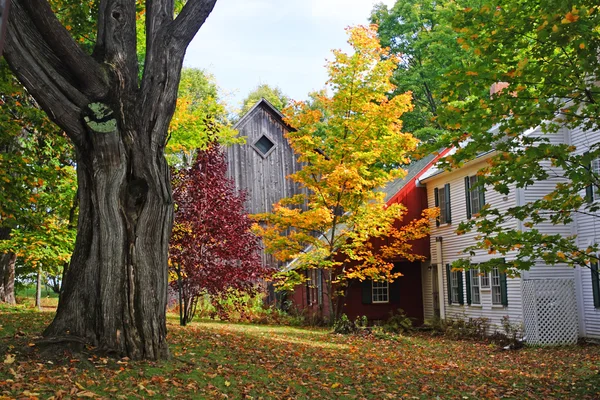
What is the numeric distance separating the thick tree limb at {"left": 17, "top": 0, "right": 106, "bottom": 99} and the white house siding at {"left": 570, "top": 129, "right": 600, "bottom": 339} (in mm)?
14023

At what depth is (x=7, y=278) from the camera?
2069 centimetres

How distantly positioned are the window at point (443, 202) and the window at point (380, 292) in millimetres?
3244

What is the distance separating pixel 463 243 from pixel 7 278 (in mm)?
15524

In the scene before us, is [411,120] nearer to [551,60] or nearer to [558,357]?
[558,357]

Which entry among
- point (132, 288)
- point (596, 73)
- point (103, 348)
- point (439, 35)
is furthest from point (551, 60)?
point (439, 35)

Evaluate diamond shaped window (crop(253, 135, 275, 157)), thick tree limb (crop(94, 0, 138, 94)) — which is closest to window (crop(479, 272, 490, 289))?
diamond shaped window (crop(253, 135, 275, 157))

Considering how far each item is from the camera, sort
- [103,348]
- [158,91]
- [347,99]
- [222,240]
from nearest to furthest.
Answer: [103,348]
[158,91]
[222,240]
[347,99]

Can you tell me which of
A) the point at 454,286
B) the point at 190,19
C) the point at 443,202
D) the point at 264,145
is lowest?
the point at 454,286

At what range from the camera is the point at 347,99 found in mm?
20719

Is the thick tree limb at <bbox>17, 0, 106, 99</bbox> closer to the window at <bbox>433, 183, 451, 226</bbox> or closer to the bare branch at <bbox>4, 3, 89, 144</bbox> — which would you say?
the bare branch at <bbox>4, 3, 89, 144</bbox>

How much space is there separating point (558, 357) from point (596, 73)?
28.7 ft

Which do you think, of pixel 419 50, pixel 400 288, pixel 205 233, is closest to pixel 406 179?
pixel 400 288

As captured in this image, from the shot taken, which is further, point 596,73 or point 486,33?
point 486,33

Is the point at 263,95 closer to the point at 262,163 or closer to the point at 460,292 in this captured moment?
the point at 262,163
